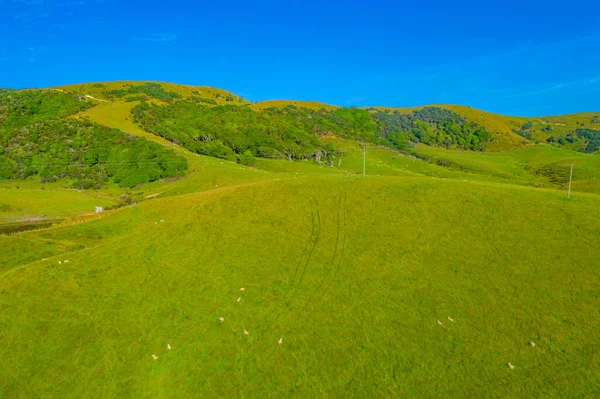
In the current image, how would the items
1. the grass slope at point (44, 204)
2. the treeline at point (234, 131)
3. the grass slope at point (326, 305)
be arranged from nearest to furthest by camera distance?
the grass slope at point (326, 305)
the grass slope at point (44, 204)
the treeline at point (234, 131)

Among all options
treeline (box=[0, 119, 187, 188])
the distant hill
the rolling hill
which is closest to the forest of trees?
treeline (box=[0, 119, 187, 188])

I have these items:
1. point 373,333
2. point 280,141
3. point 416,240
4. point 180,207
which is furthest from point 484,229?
point 280,141

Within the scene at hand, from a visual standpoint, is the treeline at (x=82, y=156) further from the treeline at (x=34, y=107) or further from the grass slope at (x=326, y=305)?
the grass slope at (x=326, y=305)

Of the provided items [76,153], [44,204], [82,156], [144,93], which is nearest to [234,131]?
[82,156]

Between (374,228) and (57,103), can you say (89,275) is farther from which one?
(57,103)

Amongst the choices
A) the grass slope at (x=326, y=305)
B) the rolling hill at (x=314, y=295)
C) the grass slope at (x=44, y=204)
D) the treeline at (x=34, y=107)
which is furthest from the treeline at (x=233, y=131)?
the grass slope at (x=326, y=305)

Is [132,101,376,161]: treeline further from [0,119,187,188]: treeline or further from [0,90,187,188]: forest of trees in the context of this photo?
[0,90,187,188]: forest of trees

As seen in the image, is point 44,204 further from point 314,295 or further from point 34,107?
point 34,107
